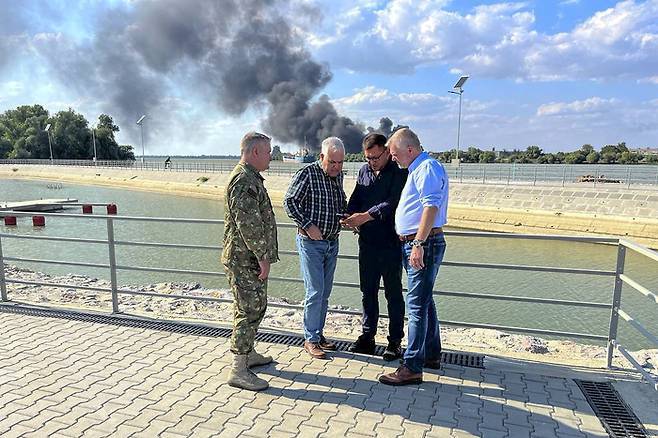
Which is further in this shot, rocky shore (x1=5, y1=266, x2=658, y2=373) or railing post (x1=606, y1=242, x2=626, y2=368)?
rocky shore (x1=5, y1=266, x2=658, y2=373)

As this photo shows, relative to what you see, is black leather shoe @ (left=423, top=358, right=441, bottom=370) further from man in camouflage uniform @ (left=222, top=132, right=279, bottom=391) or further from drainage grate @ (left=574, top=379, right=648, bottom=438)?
man in camouflage uniform @ (left=222, top=132, right=279, bottom=391)

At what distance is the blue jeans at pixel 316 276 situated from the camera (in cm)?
370

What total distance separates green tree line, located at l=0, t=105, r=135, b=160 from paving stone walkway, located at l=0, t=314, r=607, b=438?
88.7m

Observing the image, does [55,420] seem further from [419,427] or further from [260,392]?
[419,427]

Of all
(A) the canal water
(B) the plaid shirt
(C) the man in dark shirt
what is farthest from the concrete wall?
(B) the plaid shirt

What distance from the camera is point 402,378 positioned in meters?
3.36

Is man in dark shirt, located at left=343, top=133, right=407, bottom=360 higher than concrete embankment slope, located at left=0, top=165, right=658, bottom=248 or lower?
higher

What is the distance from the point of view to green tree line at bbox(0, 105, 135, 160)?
80.4 metres

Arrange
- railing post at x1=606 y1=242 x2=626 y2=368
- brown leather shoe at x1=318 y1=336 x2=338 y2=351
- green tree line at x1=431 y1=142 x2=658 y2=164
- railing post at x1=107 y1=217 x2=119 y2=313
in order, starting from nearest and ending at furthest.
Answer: railing post at x1=606 y1=242 x2=626 y2=368 < brown leather shoe at x1=318 y1=336 x2=338 y2=351 < railing post at x1=107 y1=217 x2=119 y2=313 < green tree line at x1=431 y1=142 x2=658 y2=164

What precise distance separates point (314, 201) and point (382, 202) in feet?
1.73

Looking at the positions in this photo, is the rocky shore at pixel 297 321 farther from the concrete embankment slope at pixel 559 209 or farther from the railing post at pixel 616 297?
the concrete embankment slope at pixel 559 209

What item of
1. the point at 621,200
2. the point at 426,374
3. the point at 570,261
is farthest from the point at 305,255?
the point at 621,200

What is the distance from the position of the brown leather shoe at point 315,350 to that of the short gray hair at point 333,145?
158 cm

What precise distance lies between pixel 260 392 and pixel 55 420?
128cm
